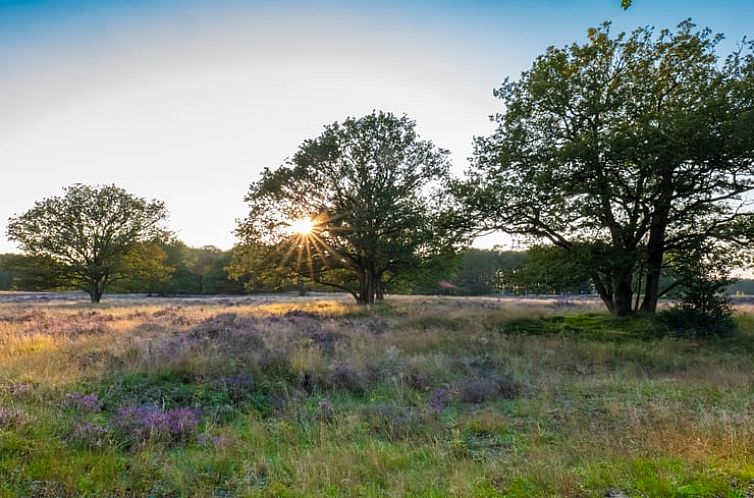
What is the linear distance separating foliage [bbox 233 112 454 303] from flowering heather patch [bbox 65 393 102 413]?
758 inches

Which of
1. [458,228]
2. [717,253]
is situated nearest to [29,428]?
[458,228]

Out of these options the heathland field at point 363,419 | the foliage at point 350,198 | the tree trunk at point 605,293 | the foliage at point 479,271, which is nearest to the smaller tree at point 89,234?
the foliage at point 350,198

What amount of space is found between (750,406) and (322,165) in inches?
905

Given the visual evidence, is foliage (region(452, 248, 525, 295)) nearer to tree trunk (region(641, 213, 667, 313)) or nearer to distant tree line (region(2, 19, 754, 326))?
distant tree line (region(2, 19, 754, 326))

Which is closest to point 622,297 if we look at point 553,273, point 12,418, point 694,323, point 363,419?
point 694,323

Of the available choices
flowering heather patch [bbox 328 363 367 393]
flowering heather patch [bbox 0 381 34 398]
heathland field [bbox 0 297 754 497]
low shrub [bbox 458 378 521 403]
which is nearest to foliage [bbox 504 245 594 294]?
heathland field [bbox 0 297 754 497]

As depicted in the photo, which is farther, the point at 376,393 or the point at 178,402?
the point at 376,393

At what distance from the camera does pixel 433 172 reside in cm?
2684

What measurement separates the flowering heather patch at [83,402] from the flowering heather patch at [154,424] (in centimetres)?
46

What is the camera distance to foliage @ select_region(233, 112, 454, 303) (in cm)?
2564

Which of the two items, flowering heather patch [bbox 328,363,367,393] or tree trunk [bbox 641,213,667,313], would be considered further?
tree trunk [bbox 641,213,667,313]

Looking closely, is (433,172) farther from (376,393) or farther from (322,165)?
(376,393)

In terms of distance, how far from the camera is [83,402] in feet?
20.4

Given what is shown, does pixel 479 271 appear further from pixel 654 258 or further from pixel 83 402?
pixel 83 402
